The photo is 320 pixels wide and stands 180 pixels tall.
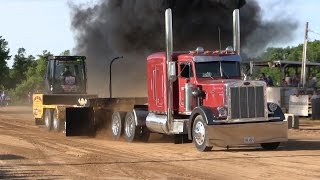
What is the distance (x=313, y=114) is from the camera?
2758cm

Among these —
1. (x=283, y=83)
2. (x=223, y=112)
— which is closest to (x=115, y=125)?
(x=223, y=112)

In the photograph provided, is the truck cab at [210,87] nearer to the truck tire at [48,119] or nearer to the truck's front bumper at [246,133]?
the truck's front bumper at [246,133]

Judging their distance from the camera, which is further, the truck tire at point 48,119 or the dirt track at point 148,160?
the truck tire at point 48,119

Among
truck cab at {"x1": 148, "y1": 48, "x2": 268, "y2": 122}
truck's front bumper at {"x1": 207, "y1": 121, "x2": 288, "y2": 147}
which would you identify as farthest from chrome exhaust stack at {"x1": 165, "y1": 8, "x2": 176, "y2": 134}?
truck's front bumper at {"x1": 207, "y1": 121, "x2": 288, "y2": 147}

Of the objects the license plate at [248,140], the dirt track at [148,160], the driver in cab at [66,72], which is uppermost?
the driver in cab at [66,72]

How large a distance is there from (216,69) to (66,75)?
38.2 ft

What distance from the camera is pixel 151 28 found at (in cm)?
2953

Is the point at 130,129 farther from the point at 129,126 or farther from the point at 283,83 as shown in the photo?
the point at 283,83

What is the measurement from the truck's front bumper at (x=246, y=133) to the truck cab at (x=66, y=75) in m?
12.8

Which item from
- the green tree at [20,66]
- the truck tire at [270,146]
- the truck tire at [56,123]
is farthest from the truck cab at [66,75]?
the green tree at [20,66]

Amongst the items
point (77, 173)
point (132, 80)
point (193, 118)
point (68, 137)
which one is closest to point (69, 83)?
point (68, 137)

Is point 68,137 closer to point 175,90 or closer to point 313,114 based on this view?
point 175,90

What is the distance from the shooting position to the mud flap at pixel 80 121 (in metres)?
20.1

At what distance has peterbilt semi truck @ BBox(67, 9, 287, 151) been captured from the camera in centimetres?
1456
